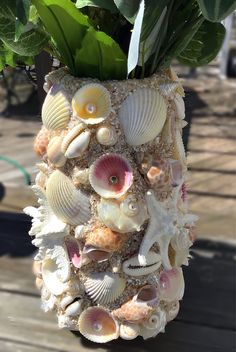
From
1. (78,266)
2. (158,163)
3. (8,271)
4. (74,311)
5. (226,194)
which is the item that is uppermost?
(158,163)

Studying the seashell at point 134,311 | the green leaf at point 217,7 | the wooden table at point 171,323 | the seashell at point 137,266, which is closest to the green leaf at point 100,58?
the green leaf at point 217,7

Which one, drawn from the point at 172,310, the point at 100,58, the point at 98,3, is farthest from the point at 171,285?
the point at 98,3

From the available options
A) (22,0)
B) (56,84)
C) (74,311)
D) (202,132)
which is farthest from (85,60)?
(202,132)

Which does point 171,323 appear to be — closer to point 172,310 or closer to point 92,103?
point 172,310

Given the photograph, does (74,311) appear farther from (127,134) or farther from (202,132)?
(202,132)

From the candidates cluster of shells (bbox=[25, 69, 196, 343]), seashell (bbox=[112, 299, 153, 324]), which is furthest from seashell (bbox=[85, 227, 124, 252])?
seashell (bbox=[112, 299, 153, 324])

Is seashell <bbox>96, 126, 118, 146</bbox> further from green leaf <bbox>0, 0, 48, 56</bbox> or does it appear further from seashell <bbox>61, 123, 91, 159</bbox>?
green leaf <bbox>0, 0, 48, 56</bbox>

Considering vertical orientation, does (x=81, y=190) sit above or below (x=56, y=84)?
below
